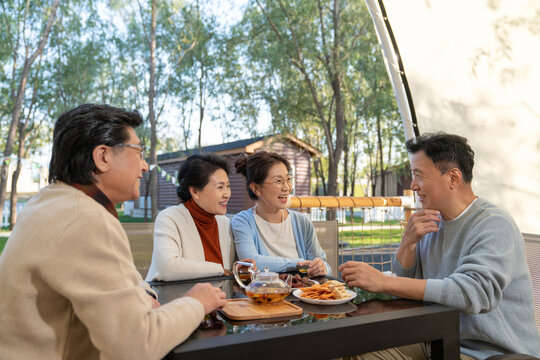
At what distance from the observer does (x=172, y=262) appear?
7.06ft

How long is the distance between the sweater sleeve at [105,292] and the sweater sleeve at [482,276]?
106cm

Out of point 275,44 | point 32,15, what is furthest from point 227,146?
point 32,15

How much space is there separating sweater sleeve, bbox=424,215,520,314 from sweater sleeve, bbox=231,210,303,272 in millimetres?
974

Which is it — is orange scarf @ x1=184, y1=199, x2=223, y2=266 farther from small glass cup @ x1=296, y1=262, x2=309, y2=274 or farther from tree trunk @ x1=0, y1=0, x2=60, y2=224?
tree trunk @ x1=0, y1=0, x2=60, y2=224

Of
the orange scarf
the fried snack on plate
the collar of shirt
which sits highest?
the collar of shirt

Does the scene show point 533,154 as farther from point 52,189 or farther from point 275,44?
point 275,44

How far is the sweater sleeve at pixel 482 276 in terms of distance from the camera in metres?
1.57

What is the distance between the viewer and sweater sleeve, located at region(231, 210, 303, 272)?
2414mm

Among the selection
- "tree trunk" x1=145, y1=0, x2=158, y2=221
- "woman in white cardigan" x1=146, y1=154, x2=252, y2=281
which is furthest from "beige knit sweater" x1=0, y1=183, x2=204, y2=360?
"tree trunk" x1=145, y1=0, x2=158, y2=221

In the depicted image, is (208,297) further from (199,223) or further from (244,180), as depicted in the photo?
(244,180)

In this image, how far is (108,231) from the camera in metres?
1.07

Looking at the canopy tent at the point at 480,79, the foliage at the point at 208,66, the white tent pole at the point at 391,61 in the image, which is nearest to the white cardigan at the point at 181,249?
the white tent pole at the point at 391,61

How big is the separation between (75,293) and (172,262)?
46.1 inches

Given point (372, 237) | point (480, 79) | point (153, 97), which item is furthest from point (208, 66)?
point (480, 79)
